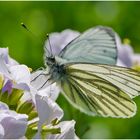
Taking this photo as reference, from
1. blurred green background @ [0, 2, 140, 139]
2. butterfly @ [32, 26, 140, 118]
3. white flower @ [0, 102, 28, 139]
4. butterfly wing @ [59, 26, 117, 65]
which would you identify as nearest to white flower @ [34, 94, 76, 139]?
white flower @ [0, 102, 28, 139]

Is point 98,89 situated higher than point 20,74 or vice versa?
point 20,74

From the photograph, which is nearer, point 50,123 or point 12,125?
point 12,125

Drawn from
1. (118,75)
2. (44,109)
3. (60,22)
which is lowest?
(60,22)

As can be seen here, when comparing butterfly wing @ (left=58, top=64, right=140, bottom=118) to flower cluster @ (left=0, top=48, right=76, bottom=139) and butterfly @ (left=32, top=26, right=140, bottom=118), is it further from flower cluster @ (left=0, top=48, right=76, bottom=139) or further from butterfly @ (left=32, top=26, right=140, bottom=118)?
flower cluster @ (left=0, top=48, right=76, bottom=139)

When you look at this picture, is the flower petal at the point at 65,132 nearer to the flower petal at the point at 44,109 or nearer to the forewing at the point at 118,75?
the flower petal at the point at 44,109

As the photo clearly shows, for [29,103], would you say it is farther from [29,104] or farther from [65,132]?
[65,132]

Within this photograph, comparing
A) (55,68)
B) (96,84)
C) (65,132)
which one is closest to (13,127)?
(65,132)

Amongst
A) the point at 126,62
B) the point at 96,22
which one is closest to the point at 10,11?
the point at 96,22

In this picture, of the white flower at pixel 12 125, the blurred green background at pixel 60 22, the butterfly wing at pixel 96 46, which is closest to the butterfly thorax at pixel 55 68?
the butterfly wing at pixel 96 46
